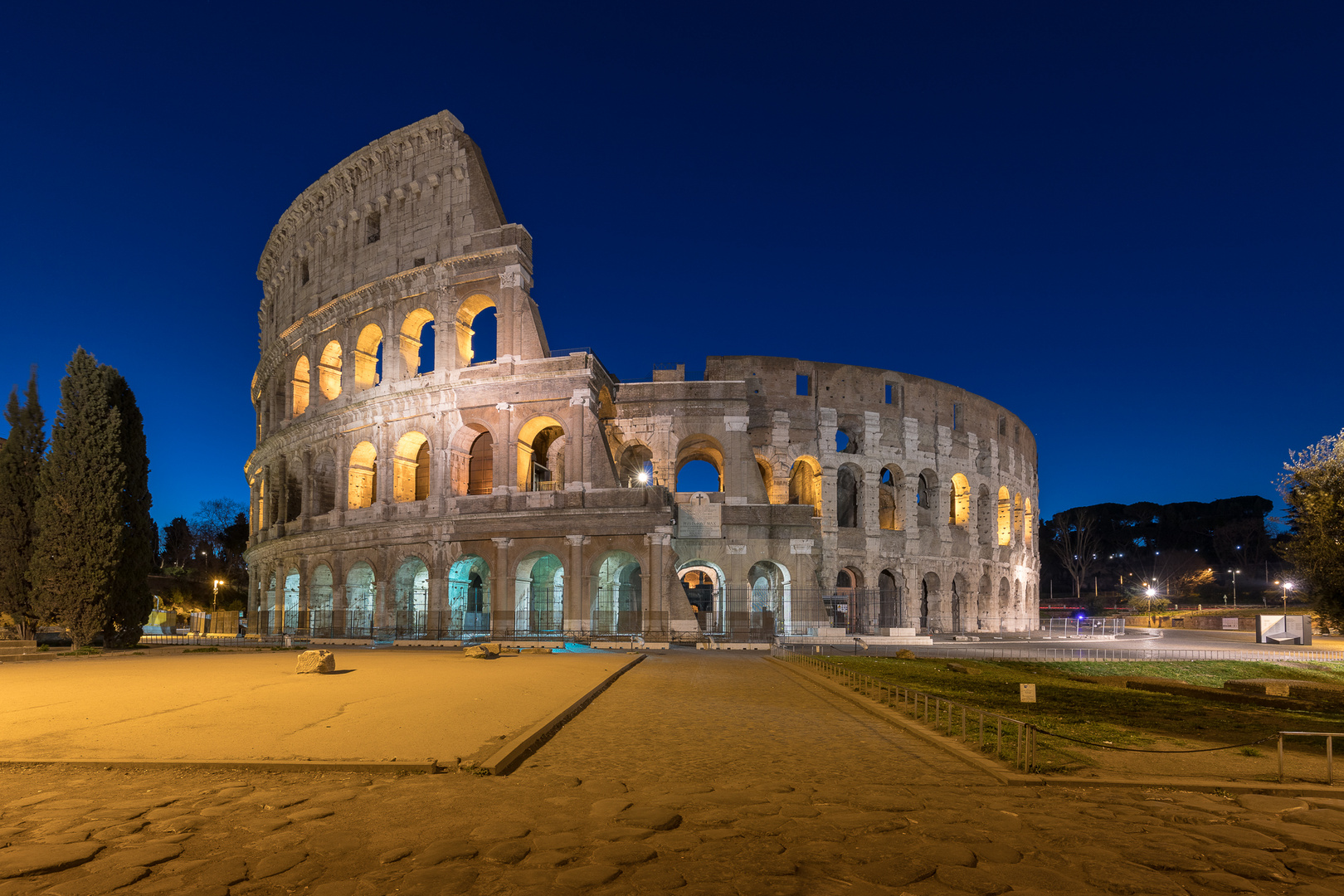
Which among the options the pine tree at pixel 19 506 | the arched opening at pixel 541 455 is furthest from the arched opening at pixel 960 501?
the pine tree at pixel 19 506

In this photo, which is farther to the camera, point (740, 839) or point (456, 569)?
point (456, 569)

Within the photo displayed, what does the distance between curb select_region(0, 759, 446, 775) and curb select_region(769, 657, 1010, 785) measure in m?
5.03

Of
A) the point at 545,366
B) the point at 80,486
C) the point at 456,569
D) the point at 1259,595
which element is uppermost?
the point at 545,366

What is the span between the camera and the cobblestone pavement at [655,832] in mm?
4547

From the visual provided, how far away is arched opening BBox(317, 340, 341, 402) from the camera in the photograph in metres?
36.2

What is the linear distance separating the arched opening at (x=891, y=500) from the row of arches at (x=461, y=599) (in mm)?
13434

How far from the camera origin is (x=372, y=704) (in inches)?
436

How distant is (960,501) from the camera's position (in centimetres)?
4266

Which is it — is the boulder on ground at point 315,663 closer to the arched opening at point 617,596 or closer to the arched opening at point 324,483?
the arched opening at point 617,596

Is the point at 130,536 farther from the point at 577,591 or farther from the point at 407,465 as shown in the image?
the point at 577,591

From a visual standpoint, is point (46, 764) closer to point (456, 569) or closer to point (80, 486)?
point (80, 486)

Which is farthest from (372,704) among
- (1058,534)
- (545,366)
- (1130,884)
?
(1058,534)

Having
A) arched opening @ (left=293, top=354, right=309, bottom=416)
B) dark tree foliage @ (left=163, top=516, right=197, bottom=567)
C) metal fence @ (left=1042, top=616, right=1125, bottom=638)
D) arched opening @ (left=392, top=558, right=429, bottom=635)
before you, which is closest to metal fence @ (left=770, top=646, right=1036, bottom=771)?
arched opening @ (left=392, top=558, right=429, bottom=635)

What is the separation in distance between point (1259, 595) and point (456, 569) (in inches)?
2853
